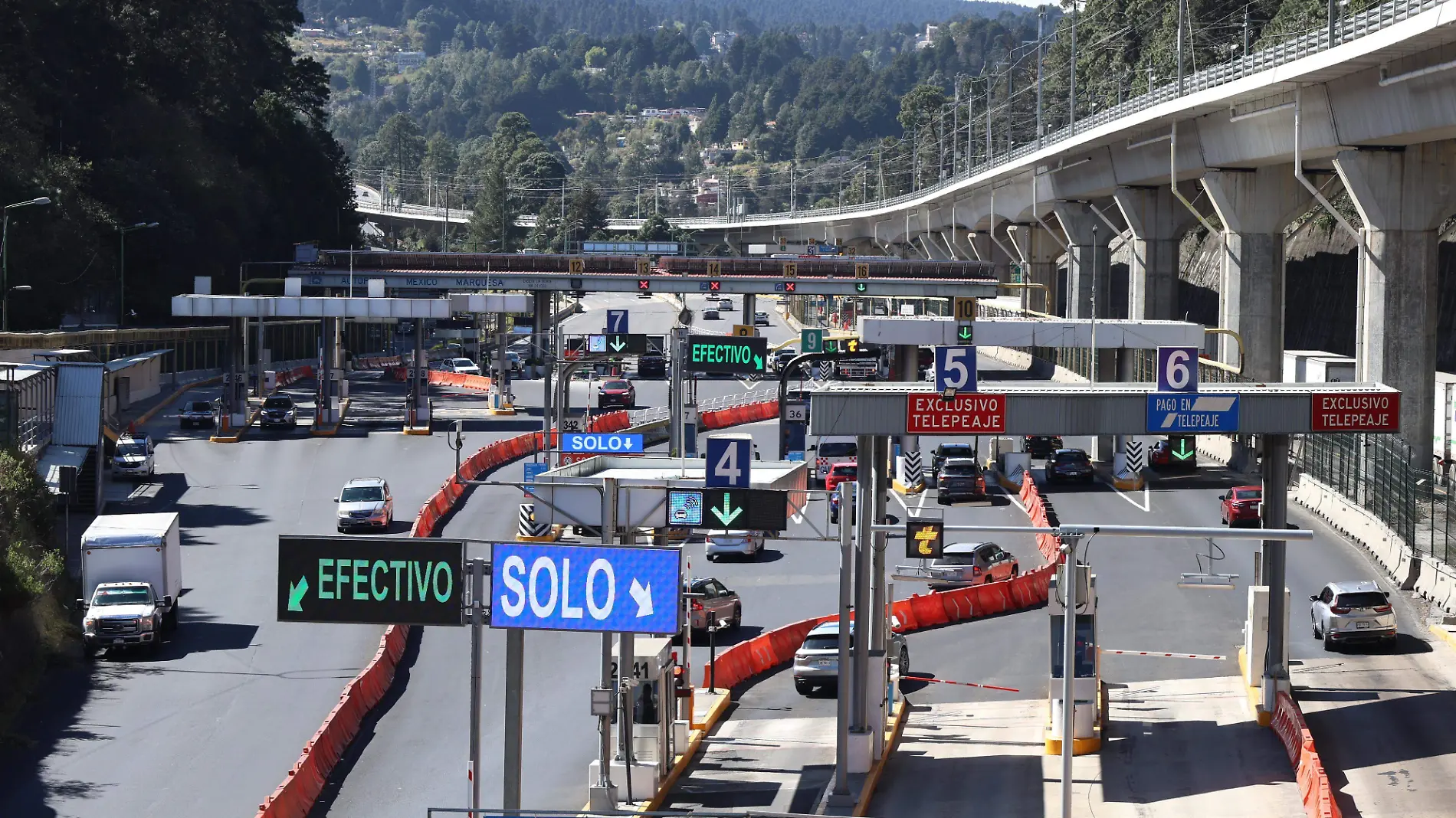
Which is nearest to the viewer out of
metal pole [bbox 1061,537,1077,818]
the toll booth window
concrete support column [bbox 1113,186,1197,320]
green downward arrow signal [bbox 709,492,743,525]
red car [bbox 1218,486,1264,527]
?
metal pole [bbox 1061,537,1077,818]

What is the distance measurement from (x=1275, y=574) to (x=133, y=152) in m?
91.0

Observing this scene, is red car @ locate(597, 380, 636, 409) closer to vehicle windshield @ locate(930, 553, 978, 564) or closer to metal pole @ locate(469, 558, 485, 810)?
vehicle windshield @ locate(930, 553, 978, 564)

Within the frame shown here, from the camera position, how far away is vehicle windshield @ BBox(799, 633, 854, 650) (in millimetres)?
36656

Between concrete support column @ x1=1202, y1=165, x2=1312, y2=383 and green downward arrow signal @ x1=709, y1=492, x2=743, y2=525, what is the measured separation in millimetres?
45521

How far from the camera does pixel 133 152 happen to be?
358 ft

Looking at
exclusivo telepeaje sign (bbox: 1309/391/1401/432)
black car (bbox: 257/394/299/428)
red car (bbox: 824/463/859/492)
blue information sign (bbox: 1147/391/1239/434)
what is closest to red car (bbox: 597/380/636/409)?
black car (bbox: 257/394/299/428)

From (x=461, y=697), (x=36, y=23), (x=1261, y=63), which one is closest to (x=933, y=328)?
(x=1261, y=63)

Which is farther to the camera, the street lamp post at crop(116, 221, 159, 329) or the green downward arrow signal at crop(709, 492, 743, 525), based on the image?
the street lamp post at crop(116, 221, 159, 329)

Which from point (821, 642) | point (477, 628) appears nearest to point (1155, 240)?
point (821, 642)

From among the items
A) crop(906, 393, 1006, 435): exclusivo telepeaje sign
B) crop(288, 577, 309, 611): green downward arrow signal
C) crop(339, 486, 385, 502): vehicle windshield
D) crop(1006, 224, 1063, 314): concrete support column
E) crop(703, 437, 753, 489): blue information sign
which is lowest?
crop(339, 486, 385, 502): vehicle windshield

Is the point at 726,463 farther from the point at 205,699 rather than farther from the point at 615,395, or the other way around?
the point at 615,395

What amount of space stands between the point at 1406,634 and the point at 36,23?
8790cm

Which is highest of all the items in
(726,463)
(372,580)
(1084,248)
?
(1084,248)

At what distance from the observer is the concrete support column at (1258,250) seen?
69.2m
